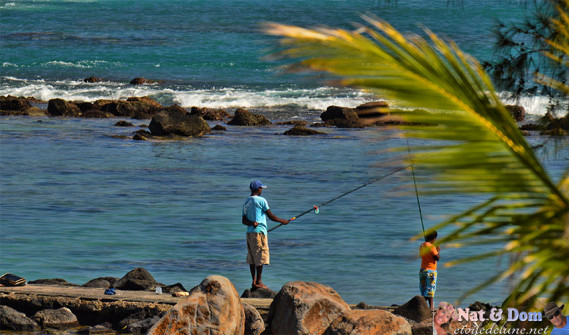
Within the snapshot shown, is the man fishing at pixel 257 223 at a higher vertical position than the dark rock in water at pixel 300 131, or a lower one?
higher

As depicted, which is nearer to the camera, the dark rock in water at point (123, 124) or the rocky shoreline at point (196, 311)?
the rocky shoreline at point (196, 311)

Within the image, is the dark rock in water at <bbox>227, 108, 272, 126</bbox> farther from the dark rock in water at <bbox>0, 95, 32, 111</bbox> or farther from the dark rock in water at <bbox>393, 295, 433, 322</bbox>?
the dark rock in water at <bbox>393, 295, 433, 322</bbox>

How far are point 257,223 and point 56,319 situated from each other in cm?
271

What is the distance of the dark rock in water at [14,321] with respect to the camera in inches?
404

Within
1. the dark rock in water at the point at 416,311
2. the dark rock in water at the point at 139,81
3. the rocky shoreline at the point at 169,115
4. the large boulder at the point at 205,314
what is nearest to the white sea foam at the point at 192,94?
the dark rock in water at the point at 139,81

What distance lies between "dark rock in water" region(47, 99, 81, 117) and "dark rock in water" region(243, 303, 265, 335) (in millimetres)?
27672

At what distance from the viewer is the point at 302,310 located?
30.6 feet

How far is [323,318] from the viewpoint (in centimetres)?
942

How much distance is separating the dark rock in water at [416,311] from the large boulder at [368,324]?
1.31 metres

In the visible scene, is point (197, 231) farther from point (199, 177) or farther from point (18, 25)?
point (18, 25)

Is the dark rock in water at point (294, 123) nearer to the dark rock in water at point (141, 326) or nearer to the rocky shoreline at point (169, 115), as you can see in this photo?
the rocky shoreline at point (169, 115)

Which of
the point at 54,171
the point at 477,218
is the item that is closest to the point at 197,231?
the point at 54,171

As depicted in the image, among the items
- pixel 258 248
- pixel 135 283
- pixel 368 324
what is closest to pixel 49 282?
pixel 135 283

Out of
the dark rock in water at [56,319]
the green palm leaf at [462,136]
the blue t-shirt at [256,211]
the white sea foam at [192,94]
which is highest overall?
the green palm leaf at [462,136]
